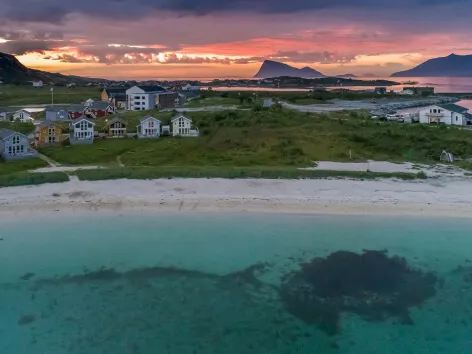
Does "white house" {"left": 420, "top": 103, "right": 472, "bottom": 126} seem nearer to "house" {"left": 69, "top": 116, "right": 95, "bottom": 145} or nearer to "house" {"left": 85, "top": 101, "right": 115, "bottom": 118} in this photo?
"house" {"left": 69, "top": 116, "right": 95, "bottom": 145}

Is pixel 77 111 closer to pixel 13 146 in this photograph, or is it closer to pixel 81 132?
pixel 81 132

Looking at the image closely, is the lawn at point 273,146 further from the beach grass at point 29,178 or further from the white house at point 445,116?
the white house at point 445,116

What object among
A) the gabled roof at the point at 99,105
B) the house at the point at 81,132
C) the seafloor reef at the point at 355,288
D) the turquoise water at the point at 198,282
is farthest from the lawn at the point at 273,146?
the gabled roof at the point at 99,105

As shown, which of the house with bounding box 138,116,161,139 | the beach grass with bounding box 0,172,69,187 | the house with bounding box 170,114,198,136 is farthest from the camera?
the house with bounding box 170,114,198,136

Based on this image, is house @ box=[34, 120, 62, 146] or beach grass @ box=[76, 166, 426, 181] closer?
beach grass @ box=[76, 166, 426, 181]

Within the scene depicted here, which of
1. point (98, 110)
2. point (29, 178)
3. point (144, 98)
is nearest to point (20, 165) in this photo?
point (29, 178)

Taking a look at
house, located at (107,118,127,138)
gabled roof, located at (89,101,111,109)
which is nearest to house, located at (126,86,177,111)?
gabled roof, located at (89,101,111,109)

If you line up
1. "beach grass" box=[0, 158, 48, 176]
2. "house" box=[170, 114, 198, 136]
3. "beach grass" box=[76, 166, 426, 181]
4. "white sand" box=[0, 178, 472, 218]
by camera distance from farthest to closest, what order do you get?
"house" box=[170, 114, 198, 136]
"beach grass" box=[0, 158, 48, 176]
"beach grass" box=[76, 166, 426, 181]
"white sand" box=[0, 178, 472, 218]
